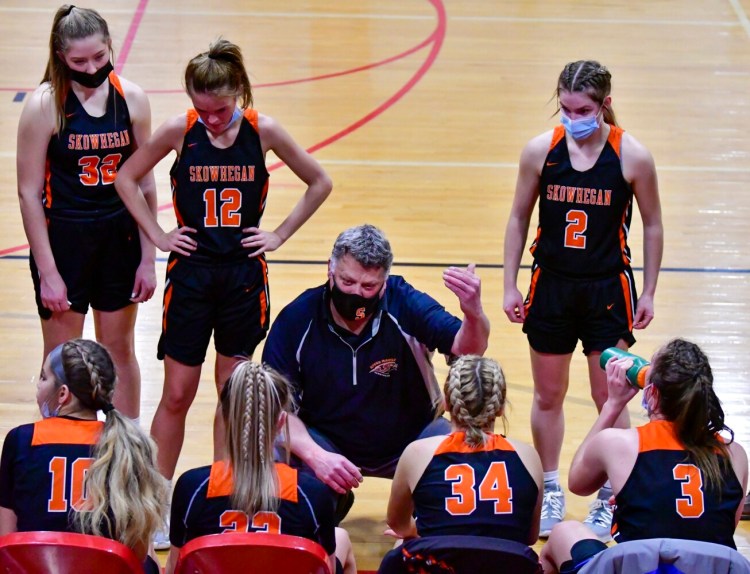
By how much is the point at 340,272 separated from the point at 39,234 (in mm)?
1201

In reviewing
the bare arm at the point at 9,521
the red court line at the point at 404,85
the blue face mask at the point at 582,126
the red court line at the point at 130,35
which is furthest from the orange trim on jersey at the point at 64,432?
the red court line at the point at 130,35

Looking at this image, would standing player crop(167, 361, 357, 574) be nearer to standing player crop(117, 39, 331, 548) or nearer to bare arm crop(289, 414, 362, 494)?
bare arm crop(289, 414, 362, 494)

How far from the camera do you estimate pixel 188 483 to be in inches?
125

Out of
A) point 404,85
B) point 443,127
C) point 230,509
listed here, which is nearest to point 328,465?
point 230,509

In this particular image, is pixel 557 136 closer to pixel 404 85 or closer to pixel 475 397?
pixel 475 397

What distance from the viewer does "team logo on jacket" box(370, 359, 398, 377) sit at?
4.17 meters

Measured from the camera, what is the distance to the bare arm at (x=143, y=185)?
14.6 feet

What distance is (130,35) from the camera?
36.1ft

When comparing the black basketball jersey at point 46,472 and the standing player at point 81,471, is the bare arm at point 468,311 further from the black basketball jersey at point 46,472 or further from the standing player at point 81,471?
the black basketball jersey at point 46,472

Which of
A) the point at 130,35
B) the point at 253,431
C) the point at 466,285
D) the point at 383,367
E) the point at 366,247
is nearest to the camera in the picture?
the point at 253,431

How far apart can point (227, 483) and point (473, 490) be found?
2.32 feet

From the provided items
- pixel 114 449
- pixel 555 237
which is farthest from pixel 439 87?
pixel 114 449

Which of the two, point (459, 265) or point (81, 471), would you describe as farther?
point (459, 265)

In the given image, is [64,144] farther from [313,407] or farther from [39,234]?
[313,407]
